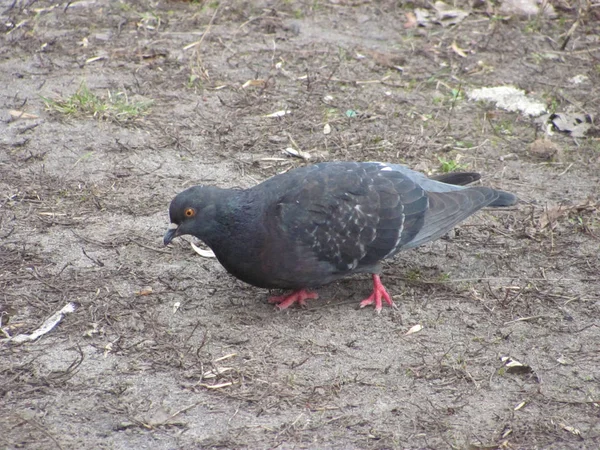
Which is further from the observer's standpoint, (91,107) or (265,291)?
(91,107)

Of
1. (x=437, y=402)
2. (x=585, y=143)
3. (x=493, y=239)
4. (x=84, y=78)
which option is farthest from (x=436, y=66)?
(x=437, y=402)

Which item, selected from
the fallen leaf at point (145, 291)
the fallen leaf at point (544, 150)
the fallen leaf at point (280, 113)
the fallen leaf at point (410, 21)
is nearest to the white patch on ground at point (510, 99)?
the fallen leaf at point (544, 150)

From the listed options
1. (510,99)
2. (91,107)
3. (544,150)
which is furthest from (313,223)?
(510,99)

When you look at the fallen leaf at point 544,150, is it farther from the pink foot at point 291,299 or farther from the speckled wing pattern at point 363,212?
the pink foot at point 291,299

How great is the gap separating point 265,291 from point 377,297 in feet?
2.58

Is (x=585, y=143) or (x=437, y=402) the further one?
(x=585, y=143)

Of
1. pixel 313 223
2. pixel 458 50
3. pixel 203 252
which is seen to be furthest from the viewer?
pixel 458 50

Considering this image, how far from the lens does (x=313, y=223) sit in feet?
16.0

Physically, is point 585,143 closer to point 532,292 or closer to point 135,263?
point 532,292

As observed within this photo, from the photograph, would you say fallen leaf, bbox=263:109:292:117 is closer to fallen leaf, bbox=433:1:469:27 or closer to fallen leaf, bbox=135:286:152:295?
fallen leaf, bbox=135:286:152:295

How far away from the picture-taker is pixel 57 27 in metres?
8.49

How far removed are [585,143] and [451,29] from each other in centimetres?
255

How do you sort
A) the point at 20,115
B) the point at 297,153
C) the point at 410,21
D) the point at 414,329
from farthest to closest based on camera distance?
the point at 410,21 < the point at 20,115 < the point at 297,153 < the point at 414,329

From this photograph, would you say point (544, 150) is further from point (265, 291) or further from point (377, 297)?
point (265, 291)
